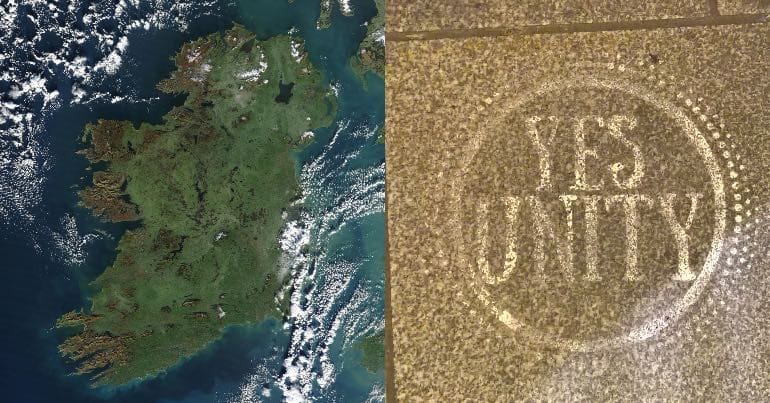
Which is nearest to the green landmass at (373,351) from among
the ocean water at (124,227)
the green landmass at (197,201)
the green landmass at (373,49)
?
the ocean water at (124,227)

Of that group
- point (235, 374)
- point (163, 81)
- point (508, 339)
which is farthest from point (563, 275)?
point (163, 81)

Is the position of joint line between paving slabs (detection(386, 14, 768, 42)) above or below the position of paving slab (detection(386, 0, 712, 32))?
below

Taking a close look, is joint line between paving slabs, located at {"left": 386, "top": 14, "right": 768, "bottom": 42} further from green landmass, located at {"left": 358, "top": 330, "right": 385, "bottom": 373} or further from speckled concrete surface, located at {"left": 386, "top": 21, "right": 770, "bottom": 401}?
green landmass, located at {"left": 358, "top": 330, "right": 385, "bottom": 373}

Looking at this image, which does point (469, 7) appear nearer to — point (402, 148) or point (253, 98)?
point (402, 148)

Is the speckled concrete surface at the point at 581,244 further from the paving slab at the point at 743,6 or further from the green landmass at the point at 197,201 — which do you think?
the green landmass at the point at 197,201

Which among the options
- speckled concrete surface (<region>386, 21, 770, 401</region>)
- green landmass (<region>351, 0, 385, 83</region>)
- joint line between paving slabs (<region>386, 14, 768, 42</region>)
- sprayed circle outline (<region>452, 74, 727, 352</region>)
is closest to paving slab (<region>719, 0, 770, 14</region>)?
joint line between paving slabs (<region>386, 14, 768, 42</region>)

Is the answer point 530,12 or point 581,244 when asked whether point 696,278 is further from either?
point 530,12
